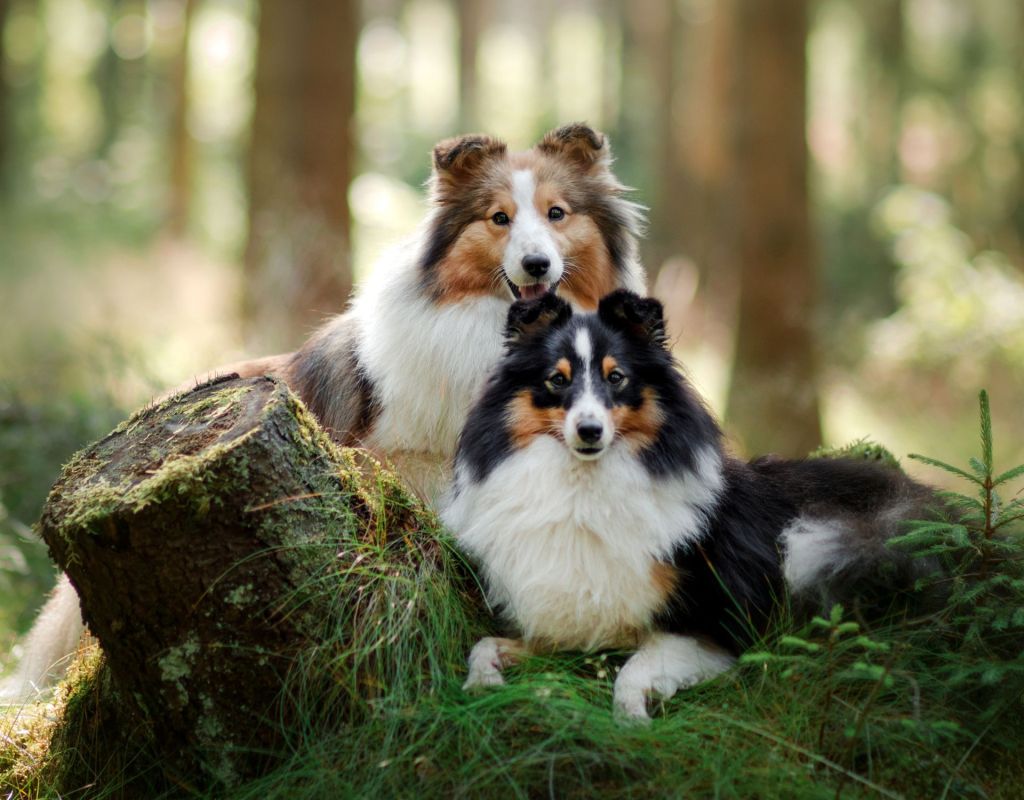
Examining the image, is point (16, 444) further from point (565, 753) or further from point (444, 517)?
point (565, 753)

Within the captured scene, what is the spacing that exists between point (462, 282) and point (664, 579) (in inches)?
66.9

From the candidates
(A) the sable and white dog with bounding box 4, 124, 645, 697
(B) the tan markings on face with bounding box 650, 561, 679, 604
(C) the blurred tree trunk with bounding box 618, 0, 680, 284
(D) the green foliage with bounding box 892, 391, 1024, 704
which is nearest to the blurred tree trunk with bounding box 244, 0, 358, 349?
(A) the sable and white dog with bounding box 4, 124, 645, 697

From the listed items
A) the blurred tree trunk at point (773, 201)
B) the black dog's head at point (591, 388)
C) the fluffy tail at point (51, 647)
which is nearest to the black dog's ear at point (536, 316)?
the black dog's head at point (591, 388)

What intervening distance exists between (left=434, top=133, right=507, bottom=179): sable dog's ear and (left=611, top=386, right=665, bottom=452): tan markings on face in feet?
5.43

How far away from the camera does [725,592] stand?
11.4 feet

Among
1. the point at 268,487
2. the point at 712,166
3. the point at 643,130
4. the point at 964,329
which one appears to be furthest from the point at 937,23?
the point at 268,487

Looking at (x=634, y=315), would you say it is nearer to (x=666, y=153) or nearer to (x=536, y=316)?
(x=536, y=316)

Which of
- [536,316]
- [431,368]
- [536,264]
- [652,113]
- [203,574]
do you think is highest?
[652,113]

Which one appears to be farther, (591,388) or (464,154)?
(464,154)

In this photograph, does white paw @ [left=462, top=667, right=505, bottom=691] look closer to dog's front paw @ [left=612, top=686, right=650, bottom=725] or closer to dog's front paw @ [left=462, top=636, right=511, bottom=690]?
dog's front paw @ [left=462, top=636, right=511, bottom=690]

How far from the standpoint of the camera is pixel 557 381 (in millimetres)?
3436

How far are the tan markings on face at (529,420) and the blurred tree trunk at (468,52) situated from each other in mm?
23532

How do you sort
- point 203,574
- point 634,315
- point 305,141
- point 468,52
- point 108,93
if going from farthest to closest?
point 468,52, point 108,93, point 305,141, point 634,315, point 203,574

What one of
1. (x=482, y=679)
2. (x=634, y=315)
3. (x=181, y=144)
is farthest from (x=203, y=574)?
(x=181, y=144)
